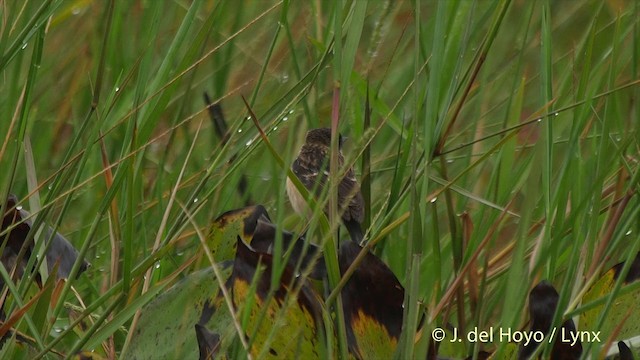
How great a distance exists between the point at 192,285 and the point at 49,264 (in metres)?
0.34

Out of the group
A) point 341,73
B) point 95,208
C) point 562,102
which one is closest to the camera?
point 341,73

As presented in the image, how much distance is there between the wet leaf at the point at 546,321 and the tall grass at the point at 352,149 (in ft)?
0.11

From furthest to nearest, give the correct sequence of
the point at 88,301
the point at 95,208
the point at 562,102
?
1. the point at 95,208
2. the point at 562,102
3. the point at 88,301

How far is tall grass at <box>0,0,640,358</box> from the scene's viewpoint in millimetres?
1535

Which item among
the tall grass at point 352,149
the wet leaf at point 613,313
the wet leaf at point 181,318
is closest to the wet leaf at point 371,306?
the tall grass at point 352,149

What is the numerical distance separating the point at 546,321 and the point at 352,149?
0.44 meters

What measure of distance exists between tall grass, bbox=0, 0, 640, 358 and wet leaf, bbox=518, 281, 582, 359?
0.03 m

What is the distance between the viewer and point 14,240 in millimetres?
1866

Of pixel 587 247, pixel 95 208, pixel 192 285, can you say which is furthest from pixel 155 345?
pixel 95 208

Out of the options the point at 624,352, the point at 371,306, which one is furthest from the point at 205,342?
the point at 624,352

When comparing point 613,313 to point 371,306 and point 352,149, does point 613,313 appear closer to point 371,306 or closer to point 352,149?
point 371,306

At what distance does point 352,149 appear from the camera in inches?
55.9

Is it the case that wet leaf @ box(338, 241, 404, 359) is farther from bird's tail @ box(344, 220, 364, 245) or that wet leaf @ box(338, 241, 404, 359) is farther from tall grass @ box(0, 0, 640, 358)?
bird's tail @ box(344, 220, 364, 245)

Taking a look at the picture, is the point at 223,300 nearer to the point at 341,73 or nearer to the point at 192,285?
the point at 192,285
